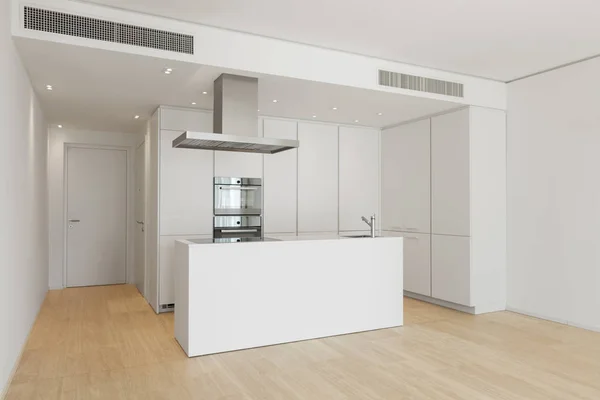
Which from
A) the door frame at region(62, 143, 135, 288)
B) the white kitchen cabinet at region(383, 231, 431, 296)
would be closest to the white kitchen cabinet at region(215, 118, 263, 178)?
the white kitchen cabinet at region(383, 231, 431, 296)

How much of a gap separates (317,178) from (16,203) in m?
3.57

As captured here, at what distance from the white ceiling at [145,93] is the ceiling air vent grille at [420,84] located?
0.13 m

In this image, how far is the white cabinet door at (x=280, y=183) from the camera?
227 inches

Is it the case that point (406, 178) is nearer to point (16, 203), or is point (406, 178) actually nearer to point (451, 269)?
point (451, 269)

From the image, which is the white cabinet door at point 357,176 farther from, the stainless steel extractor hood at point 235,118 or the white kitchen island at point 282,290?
the stainless steel extractor hood at point 235,118

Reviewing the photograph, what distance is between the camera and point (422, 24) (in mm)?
3672

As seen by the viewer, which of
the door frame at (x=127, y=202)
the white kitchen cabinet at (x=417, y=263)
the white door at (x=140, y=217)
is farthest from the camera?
the door frame at (x=127, y=202)

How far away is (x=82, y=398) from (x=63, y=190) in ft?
15.4

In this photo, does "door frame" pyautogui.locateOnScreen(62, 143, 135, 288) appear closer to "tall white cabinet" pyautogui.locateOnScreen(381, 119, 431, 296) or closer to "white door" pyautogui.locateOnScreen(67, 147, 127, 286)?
"white door" pyautogui.locateOnScreen(67, 147, 127, 286)

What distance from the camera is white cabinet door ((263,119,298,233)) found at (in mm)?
5758

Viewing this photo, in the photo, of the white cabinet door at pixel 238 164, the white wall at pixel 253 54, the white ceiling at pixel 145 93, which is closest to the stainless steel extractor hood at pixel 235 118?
the white ceiling at pixel 145 93

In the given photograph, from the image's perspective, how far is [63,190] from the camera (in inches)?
269

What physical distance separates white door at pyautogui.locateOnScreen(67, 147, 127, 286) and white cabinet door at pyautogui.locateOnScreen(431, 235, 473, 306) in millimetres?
4666

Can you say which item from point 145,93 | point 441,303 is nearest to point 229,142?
point 145,93
